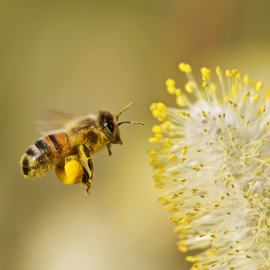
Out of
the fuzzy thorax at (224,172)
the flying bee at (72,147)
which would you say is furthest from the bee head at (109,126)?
the fuzzy thorax at (224,172)

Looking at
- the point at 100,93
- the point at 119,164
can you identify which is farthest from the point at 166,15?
the point at 119,164

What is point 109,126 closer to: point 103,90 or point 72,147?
point 72,147

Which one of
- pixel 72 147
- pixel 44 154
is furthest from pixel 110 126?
pixel 44 154

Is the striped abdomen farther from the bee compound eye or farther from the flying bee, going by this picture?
the bee compound eye

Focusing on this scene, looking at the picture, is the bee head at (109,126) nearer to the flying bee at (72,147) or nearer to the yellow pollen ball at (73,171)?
the flying bee at (72,147)

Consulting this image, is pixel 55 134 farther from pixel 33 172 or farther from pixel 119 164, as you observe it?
pixel 119 164
